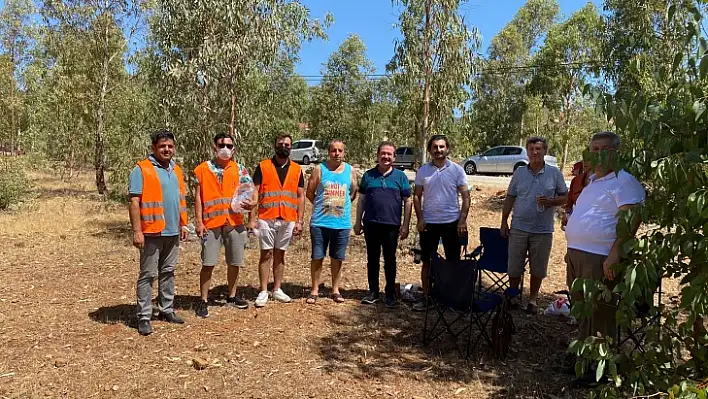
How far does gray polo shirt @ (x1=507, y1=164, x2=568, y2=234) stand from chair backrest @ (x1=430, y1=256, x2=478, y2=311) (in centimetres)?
109

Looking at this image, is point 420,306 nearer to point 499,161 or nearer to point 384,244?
point 384,244

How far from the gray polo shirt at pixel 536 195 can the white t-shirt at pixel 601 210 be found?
1421 millimetres

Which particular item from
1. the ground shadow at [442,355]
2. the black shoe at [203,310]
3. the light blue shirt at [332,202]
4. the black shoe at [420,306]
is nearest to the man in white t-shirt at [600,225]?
the ground shadow at [442,355]

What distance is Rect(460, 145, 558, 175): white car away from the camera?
2267 cm

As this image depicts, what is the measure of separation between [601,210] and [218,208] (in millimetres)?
3088

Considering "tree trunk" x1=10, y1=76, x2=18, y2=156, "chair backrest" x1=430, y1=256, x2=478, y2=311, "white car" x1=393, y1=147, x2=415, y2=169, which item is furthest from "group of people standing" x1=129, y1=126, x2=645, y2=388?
"white car" x1=393, y1=147, x2=415, y2=169

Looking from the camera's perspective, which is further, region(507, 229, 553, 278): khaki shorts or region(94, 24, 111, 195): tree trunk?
region(94, 24, 111, 195): tree trunk

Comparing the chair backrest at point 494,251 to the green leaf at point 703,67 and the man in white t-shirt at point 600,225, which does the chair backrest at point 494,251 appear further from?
the green leaf at point 703,67

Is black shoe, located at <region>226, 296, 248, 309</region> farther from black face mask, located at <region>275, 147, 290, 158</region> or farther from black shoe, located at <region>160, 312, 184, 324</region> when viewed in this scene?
black face mask, located at <region>275, 147, 290, 158</region>

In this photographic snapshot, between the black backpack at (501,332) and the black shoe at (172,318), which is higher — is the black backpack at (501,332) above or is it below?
above

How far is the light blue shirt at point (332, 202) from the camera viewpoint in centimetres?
507

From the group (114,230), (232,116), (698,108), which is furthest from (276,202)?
(114,230)

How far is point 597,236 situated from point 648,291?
110cm

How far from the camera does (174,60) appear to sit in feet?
26.2
